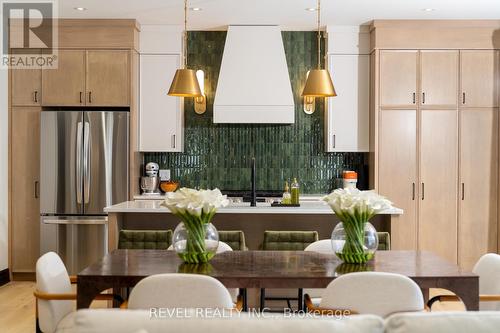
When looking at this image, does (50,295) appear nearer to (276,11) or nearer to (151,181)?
(151,181)

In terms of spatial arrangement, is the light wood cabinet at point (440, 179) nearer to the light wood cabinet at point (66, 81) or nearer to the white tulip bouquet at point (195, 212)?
the light wood cabinet at point (66, 81)

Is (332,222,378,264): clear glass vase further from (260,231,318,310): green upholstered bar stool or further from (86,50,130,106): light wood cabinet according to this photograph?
(86,50,130,106): light wood cabinet

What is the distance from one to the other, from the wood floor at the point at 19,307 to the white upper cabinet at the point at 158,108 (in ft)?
5.89

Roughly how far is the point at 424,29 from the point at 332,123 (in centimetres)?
128

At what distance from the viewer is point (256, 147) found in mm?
6883

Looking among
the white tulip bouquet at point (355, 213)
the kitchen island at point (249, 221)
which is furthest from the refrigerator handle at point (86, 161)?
the white tulip bouquet at point (355, 213)

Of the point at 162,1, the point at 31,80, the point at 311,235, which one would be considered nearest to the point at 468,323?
the point at 311,235

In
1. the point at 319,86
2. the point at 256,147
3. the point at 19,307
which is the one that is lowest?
the point at 19,307

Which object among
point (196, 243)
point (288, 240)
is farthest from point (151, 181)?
point (196, 243)

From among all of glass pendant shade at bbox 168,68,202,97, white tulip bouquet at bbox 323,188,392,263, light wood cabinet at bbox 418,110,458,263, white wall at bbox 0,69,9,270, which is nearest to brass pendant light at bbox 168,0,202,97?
glass pendant shade at bbox 168,68,202,97

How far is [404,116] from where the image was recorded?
6254 mm

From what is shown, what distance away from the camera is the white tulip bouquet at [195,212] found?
9.80 ft

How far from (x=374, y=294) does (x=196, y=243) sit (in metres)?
0.92

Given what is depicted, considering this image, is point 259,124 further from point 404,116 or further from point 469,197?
point 469,197
